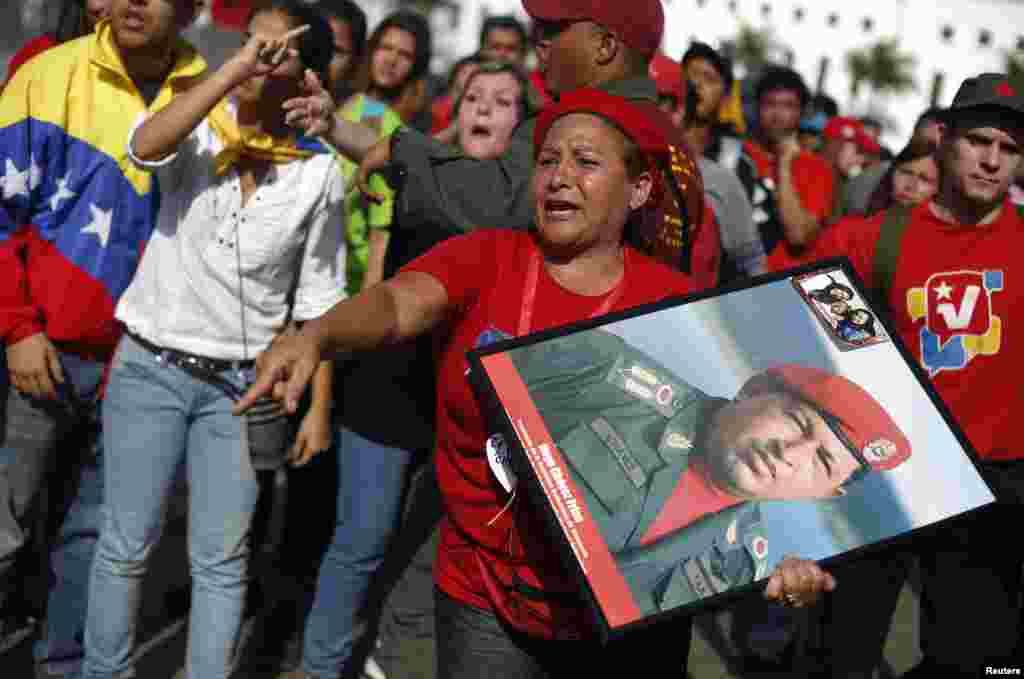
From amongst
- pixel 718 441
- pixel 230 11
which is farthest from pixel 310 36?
pixel 230 11

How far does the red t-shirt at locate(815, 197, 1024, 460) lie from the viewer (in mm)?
3648

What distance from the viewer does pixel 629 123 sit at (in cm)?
269

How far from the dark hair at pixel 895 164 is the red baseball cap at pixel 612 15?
2.51 metres

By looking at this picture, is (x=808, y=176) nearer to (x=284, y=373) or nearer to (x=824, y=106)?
(x=824, y=106)

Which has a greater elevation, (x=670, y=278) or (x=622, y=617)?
(x=670, y=278)

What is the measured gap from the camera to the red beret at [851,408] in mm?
2414

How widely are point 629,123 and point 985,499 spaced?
1.10 m

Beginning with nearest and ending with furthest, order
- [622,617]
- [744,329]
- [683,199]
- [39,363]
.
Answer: [622,617]
[744,329]
[683,199]
[39,363]

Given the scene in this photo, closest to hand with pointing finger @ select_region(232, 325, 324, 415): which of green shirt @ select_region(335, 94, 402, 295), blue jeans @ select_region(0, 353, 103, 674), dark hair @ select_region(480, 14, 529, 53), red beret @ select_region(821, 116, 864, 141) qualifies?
blue jeans @ select_region(0, 353, 103, 674)

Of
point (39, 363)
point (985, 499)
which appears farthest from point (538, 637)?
point (39, 363)

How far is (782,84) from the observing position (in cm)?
697

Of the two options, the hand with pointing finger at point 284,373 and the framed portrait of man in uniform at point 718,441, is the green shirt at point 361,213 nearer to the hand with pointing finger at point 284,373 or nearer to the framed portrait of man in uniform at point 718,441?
the framed portrait of man in uniform at point 718,441

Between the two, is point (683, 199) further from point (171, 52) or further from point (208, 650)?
point (208, 650)

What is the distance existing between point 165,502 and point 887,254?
7.63 ft
